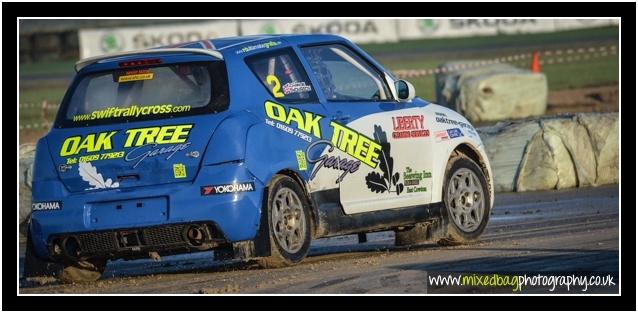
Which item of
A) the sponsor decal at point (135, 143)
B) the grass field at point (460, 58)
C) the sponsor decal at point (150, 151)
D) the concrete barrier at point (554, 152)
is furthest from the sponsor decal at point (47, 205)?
the grass field at point (460, 58)

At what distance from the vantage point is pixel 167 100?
35.3ft

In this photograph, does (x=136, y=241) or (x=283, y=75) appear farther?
(x=283, y=75)

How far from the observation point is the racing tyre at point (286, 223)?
1057 cm

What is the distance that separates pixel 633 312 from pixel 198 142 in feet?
10.6

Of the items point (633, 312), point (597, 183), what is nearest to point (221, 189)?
point (633, 312)

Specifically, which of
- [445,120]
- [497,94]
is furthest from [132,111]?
[497,94]

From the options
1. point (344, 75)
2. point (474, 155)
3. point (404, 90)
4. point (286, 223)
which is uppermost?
point (344, 75)

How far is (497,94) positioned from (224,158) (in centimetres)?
1640

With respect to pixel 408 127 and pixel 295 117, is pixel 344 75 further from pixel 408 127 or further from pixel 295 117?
pixel 295 117

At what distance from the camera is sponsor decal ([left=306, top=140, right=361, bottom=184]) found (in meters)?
11.0

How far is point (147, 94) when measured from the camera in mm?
10883

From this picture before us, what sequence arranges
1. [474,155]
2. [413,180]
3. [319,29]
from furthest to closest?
[319,29]
[474,155]
[413,180]

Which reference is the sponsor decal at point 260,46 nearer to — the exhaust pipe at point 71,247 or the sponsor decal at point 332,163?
the sponsor decal at point 332,163

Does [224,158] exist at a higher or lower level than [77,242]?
higher
